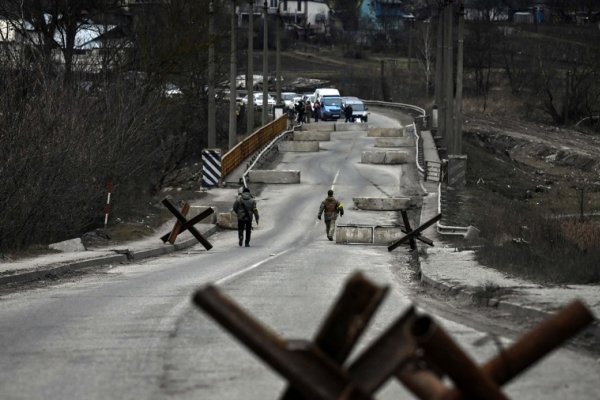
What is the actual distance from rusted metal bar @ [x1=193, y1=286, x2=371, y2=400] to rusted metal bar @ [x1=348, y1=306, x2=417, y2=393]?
8 cm

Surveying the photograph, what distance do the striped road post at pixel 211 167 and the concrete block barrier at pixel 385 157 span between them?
12.4m

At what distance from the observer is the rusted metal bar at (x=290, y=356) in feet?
16.8

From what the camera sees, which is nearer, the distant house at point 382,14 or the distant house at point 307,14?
the distant house at point 382,14

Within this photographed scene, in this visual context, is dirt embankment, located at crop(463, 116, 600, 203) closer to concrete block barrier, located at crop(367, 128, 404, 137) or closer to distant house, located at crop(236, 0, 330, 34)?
concrete block barrier, located at crop(367, 128, 404, 137)

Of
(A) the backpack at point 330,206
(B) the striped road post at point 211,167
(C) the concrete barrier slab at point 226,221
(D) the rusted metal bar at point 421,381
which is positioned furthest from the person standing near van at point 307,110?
(D) the rusted metal bar at point 421,381

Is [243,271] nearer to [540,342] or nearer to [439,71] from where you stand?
[540,342]

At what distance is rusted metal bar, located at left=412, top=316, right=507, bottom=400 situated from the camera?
5078 millimetres

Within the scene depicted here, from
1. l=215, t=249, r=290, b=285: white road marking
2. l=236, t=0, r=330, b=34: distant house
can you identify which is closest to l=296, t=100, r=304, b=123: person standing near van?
l=215, t=249, r=290, b=285: white road marking

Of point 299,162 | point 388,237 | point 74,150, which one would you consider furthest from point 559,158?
point 74,150

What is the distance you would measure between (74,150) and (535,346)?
27.8 m

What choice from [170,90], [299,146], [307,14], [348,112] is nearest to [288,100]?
[348,112]

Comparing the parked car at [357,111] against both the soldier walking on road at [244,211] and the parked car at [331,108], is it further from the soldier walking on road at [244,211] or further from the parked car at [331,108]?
the soldier walking on road at [244,211]

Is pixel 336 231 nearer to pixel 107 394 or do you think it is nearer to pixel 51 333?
pixel 51 333

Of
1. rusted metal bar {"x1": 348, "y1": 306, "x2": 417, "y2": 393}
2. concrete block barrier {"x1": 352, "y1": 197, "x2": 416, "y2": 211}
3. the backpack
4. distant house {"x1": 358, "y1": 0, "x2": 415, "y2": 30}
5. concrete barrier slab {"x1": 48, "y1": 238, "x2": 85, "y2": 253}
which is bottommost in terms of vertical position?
concrete block barrier {"x1": 352, "y1": 197, "x2": 416, "y2": 211}
